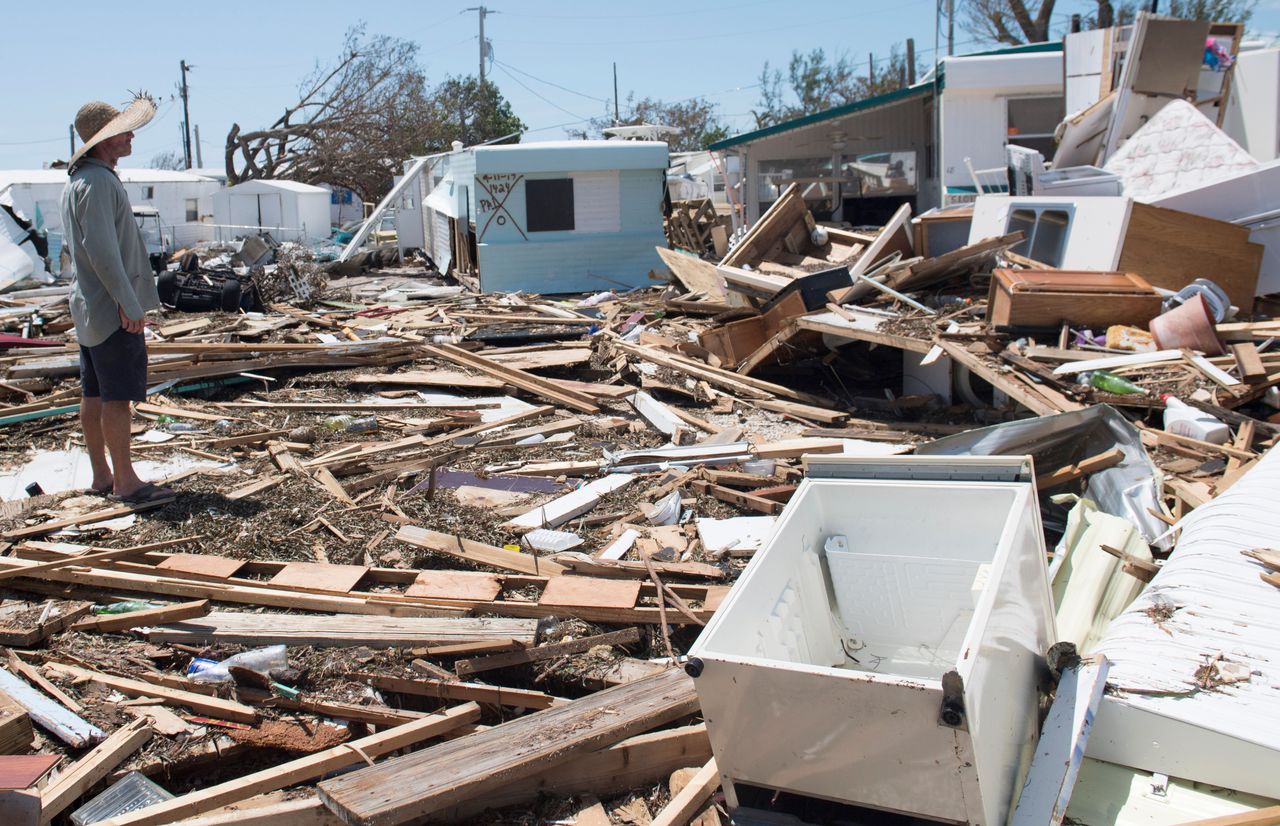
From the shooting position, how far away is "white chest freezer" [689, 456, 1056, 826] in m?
2.68

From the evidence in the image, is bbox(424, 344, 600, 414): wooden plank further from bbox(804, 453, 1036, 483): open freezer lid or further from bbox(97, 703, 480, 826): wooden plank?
bbox(97, 703, 480, 826): wooden plank

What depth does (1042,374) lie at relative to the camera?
7.65m

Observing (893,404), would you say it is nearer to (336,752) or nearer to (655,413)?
(655,413)

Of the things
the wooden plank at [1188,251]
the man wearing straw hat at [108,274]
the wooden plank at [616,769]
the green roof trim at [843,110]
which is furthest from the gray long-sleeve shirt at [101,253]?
the green roof trim at [843,110]

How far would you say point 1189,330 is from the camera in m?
7.77

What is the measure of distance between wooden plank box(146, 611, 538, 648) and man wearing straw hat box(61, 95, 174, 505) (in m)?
1.98

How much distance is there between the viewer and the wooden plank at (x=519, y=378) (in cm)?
939

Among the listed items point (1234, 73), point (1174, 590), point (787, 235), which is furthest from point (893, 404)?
point (1234, 73)

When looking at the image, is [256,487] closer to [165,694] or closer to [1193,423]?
[165,694]

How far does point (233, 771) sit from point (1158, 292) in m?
7.98

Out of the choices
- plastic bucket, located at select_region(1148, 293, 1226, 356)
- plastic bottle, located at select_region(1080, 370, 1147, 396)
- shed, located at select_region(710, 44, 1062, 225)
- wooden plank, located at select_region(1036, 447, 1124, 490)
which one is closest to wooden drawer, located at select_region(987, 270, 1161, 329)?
plastic bucket, located at select_region(1148, 293, 1226, 356)

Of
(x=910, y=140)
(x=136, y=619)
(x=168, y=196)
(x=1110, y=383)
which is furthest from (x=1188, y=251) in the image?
(x=168, y=196)

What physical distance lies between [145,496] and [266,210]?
27.2 m

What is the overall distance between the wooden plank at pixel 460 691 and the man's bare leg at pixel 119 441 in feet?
9.16
